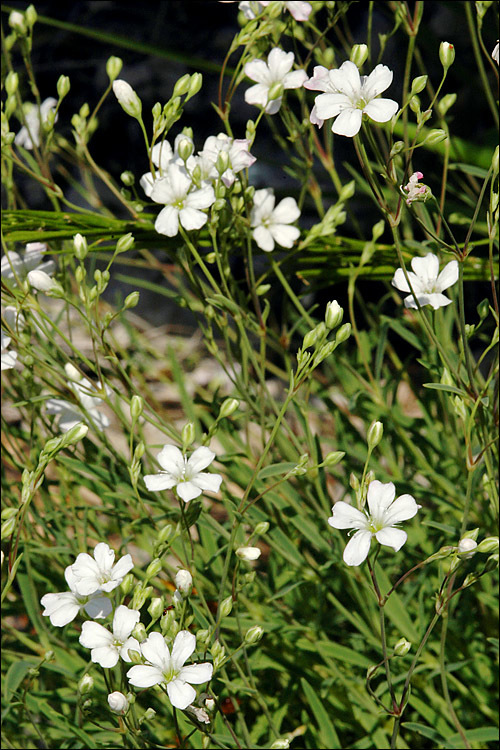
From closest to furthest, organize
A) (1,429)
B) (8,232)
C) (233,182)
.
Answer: (233,182), (8,232), (1,429)

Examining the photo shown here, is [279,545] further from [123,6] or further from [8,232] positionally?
[123,6]

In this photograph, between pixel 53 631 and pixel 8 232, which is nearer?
pixel 8 232

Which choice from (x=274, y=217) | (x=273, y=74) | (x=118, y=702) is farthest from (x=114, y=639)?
(x=273, y=74)

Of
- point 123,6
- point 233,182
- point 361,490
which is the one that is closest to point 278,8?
point 233,182

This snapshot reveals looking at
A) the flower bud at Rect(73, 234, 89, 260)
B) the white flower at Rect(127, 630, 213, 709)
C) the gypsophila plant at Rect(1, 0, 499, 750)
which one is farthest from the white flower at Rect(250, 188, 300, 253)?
the white flower at Rect(127, 630, 213, 709)

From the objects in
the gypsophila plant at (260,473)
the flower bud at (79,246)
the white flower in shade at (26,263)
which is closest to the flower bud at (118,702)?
the gypsophila plant at (260,473)

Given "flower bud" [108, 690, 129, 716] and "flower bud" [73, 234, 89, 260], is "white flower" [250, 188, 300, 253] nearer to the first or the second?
"flower bud" [73, 234, 89, 260]

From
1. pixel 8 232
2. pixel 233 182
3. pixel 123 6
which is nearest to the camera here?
pixel 233 182
